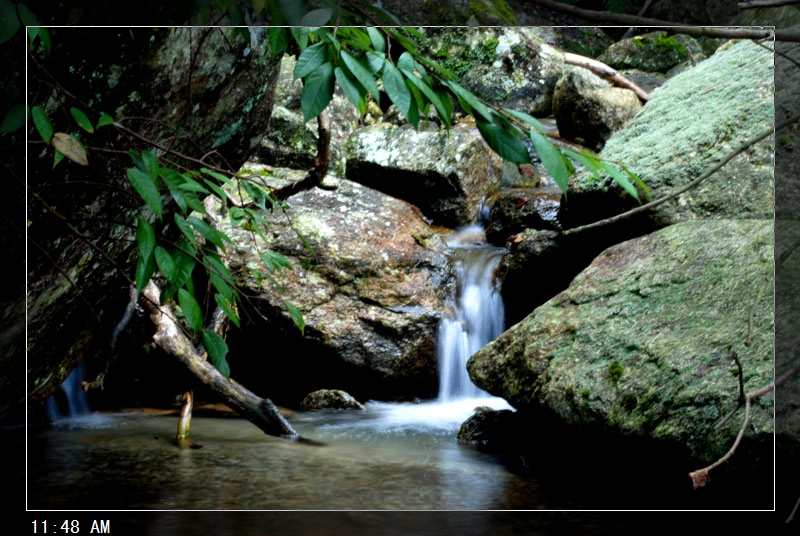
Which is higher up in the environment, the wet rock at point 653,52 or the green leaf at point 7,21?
the wet rock at point 653,52

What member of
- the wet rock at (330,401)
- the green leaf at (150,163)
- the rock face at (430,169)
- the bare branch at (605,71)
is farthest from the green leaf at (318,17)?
the wet rock at (330,401)

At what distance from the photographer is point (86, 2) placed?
1457 mm

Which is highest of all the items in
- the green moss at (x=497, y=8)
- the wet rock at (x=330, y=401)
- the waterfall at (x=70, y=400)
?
the green moss at (x=497, y=8)

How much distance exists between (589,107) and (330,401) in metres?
1.08

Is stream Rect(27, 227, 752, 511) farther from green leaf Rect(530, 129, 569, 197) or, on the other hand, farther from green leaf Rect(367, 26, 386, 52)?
green leaf Rect(367, 26, 386, 52)

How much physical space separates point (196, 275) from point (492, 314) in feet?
3.22

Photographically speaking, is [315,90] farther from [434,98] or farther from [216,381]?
[216,381]

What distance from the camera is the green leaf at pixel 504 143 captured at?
99 cm

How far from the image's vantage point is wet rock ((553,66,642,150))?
1536mm

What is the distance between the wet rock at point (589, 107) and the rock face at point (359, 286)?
0.57 m

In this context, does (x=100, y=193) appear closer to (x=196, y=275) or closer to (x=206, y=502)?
(x=196, y=275)

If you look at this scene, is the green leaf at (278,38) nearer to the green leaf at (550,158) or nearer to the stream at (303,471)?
the green leaf at (550,158)

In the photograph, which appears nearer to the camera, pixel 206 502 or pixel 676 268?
pixel 206 502

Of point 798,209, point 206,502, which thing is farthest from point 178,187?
point 798,209
